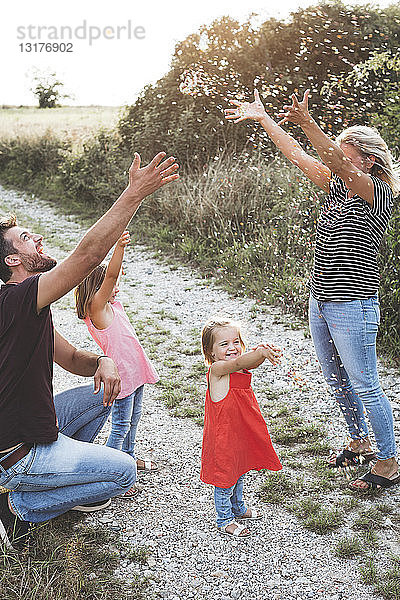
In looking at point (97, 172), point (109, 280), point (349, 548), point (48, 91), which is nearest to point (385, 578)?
point (349, 548)

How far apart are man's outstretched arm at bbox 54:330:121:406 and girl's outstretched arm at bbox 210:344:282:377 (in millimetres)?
516

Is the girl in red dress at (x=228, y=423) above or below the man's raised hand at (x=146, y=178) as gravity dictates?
below

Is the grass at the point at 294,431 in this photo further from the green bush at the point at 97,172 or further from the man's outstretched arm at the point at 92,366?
the green bush at the point at 97,172

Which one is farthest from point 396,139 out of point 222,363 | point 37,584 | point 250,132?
point 37,584

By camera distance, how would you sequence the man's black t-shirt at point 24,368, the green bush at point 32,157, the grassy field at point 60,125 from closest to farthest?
1. the man's black t-shirt at point 24,368
2. the grassy field at point 60,125
3. the green bush at point 32,157

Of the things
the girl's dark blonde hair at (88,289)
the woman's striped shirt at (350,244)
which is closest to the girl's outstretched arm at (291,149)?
the woman's striped shirt at (350,244)

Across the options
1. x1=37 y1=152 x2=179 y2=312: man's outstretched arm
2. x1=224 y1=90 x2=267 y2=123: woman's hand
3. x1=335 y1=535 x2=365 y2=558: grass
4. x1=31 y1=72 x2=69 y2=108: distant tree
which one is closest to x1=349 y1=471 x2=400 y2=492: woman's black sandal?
x1=335 y1=535 x2=365 y2=558: grass

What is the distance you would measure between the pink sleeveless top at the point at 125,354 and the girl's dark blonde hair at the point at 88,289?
4.3 inches

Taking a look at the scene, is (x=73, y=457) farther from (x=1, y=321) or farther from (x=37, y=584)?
(x=1, y=321)

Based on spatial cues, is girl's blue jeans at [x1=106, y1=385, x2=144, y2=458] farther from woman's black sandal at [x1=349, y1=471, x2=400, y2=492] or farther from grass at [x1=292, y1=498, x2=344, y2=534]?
woman's black sandal at [x1=349, y1=471, x2=400, y2=492]

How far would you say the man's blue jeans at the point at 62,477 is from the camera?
2873 mm

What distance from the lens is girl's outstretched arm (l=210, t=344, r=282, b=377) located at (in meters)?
3.00

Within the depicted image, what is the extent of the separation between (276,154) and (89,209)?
5.46 metres

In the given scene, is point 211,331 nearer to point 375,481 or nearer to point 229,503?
point 229,503
